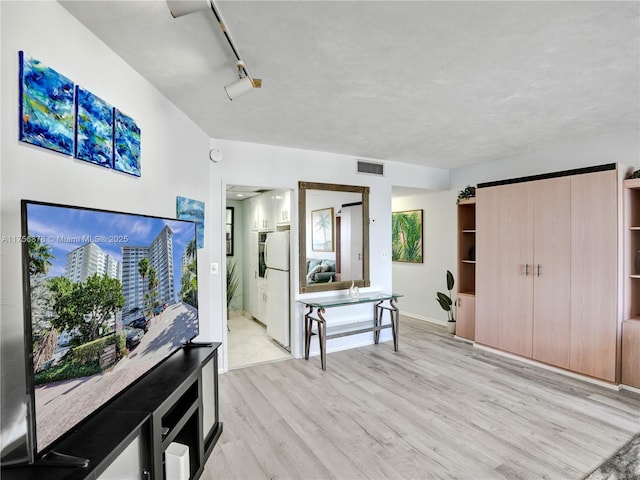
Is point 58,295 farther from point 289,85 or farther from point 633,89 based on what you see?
point 633,89

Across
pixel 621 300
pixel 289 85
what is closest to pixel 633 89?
pixel 621 300

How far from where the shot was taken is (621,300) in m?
3.14

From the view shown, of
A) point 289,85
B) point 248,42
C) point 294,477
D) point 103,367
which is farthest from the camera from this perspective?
point 289,85

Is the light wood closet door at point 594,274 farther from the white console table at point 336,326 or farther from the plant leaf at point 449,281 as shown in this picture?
the white console table at point 336,326

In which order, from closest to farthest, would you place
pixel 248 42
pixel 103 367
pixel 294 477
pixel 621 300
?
1. pixel 103 367
2. pixel 248 42
3. pixel 294 477
4. pixel 621 300

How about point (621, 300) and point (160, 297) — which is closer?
point (160, 297)

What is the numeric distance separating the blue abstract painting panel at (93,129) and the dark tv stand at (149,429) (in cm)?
118

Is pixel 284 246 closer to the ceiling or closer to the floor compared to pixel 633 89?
closer to the floor

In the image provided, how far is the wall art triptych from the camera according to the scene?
1.28m

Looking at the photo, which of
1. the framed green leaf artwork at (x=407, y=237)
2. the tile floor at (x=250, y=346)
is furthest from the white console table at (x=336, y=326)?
the framed green leaf artwork at (x=407, y=237)

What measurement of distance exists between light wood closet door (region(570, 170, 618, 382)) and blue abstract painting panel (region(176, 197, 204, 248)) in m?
3.81

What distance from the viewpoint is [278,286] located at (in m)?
4.35

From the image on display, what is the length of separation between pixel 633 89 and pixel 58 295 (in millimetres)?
3739

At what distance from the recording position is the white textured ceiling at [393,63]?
1.57m
